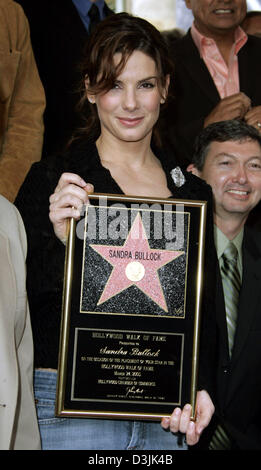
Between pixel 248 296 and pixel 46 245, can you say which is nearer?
pixel 46 245

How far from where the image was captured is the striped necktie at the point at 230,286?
2471 millimetres

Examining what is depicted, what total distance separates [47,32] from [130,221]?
133 centimetres

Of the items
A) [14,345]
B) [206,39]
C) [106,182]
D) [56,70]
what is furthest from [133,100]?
[206,39]

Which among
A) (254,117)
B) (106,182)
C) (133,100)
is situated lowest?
(106,182)

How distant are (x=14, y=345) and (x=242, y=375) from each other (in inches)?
46.8

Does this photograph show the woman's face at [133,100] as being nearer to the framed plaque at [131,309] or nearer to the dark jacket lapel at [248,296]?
the framed plaque at [131,309]

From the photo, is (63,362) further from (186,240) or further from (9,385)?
(186,240)

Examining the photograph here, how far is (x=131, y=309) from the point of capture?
158cm

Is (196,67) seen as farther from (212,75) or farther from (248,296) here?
(248,296)

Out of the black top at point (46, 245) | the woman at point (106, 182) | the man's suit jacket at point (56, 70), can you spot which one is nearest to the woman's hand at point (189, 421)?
the woman at point (106, 182)

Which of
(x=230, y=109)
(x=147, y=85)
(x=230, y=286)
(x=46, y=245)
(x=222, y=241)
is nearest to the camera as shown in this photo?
(x=46, y=245)

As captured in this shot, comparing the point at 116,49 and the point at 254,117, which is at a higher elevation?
the point at 254,117

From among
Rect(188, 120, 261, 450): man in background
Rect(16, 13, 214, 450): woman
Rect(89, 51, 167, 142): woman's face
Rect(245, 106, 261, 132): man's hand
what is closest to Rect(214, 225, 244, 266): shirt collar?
Rect(188, 120, 261, 450): man in background
